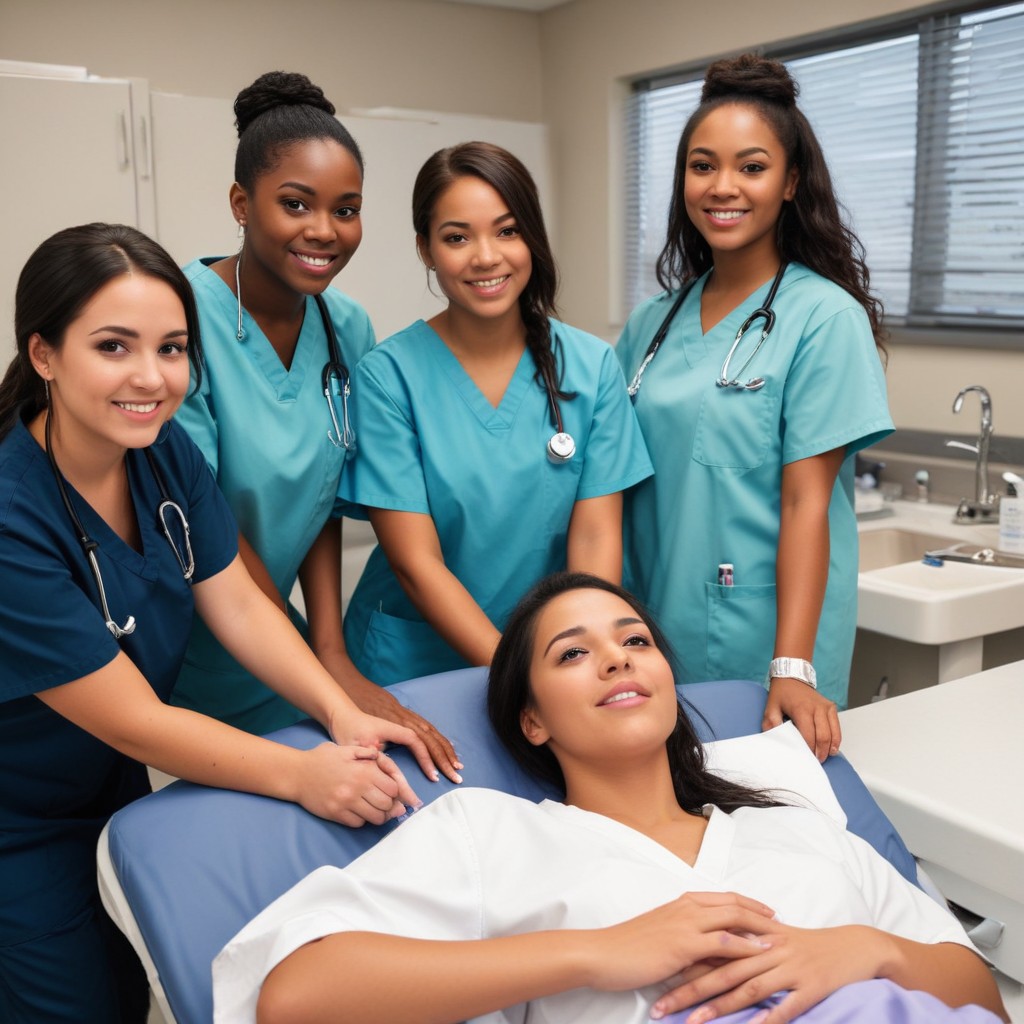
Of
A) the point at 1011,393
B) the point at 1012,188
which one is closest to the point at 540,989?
the point at 1011,393

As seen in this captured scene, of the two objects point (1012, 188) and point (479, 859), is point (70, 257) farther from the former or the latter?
point (1012, 188)

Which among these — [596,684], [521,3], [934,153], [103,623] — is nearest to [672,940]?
[596,684]

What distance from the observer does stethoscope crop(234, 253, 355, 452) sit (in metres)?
1.70

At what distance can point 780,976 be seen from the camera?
106 centimetres

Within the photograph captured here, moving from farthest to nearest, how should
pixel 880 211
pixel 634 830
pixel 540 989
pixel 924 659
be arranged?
1. pixel 880 211
2. pixel 924 659
3. pixel 634 830
4. pixel 540 989

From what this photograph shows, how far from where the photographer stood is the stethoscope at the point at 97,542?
123cm

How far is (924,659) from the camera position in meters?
2.35

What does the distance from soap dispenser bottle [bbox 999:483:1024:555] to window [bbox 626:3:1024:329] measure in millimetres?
516

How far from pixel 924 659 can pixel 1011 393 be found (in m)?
0.80

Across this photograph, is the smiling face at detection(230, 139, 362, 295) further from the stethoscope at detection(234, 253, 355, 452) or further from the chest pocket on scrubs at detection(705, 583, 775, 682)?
the chest pocket on scrubs at detection(705, 583, 775, 682)

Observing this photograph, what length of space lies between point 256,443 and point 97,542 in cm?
44

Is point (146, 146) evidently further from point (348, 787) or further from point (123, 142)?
point (348, 787)

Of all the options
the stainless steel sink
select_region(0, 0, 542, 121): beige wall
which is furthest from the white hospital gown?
select_region(0, 0, 542, 121): beige wall

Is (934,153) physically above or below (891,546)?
above
